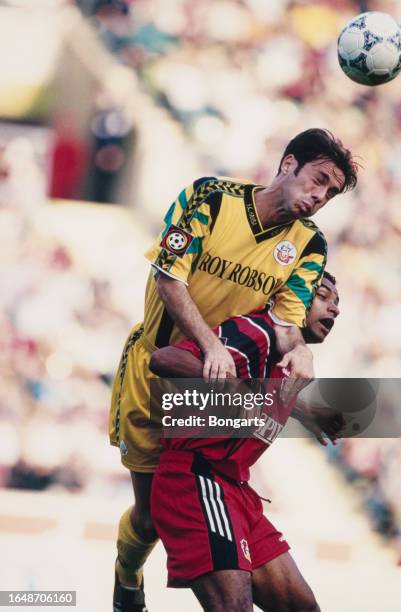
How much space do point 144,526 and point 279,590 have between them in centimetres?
81

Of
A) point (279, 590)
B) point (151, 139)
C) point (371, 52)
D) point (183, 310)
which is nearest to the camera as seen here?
point (279, 590)

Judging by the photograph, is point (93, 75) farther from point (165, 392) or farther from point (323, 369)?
point (165, 392)

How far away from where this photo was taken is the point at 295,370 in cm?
374

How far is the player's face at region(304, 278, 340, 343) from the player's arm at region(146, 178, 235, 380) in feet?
1.78

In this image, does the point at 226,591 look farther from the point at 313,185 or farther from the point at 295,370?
the point at 313,185

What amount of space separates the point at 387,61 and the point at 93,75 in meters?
4.06

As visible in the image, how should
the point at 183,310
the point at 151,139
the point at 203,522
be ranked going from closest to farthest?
1. the point at 203,522
2. the point at 183,310
3. the point at 151,139

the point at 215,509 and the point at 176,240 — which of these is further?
the point at 176,240

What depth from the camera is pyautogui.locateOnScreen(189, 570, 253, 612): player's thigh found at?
341 centimetres

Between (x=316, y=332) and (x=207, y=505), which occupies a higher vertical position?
(x=316, y=332)

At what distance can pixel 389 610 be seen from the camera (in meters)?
5.87

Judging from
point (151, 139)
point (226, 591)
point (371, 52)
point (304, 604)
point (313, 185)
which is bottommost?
point (304, 604)

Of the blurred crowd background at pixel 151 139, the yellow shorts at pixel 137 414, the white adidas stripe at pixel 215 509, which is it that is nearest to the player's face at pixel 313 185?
the yellow shorts at pixel 137 414

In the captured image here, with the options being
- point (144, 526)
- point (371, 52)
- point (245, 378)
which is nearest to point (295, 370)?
point (245, 378)
